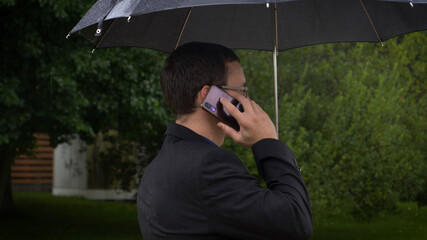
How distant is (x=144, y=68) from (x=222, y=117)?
393 inches

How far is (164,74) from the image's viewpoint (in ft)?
7.11

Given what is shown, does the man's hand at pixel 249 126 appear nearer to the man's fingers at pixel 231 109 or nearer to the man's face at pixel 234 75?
the man's fingers at pixel 231 109

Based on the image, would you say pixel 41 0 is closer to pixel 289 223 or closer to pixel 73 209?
pixel 289 223

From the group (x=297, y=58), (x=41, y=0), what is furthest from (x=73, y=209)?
(x=41, y=0)

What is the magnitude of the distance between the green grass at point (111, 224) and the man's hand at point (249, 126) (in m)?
9.37

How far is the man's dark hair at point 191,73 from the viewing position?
211cm

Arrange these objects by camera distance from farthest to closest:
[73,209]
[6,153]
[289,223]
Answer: [73,209] < [6,153] < [289,223]

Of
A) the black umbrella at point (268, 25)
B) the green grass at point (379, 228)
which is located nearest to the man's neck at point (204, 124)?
the black umbrella at point (268, 25)

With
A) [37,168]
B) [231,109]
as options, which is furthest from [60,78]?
[37,168]

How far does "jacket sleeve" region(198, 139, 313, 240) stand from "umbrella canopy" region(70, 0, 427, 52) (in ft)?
5.85

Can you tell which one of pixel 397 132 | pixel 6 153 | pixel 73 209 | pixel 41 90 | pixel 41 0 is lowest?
pixel 73 209

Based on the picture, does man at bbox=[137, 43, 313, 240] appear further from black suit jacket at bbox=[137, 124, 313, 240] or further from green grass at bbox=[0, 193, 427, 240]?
green grass at bbox=[0, 193, 427, 240]

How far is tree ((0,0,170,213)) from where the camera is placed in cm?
991

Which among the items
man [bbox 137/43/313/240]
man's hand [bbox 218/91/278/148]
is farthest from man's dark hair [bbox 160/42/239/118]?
man's hand [bbox 218/91/278/148]
